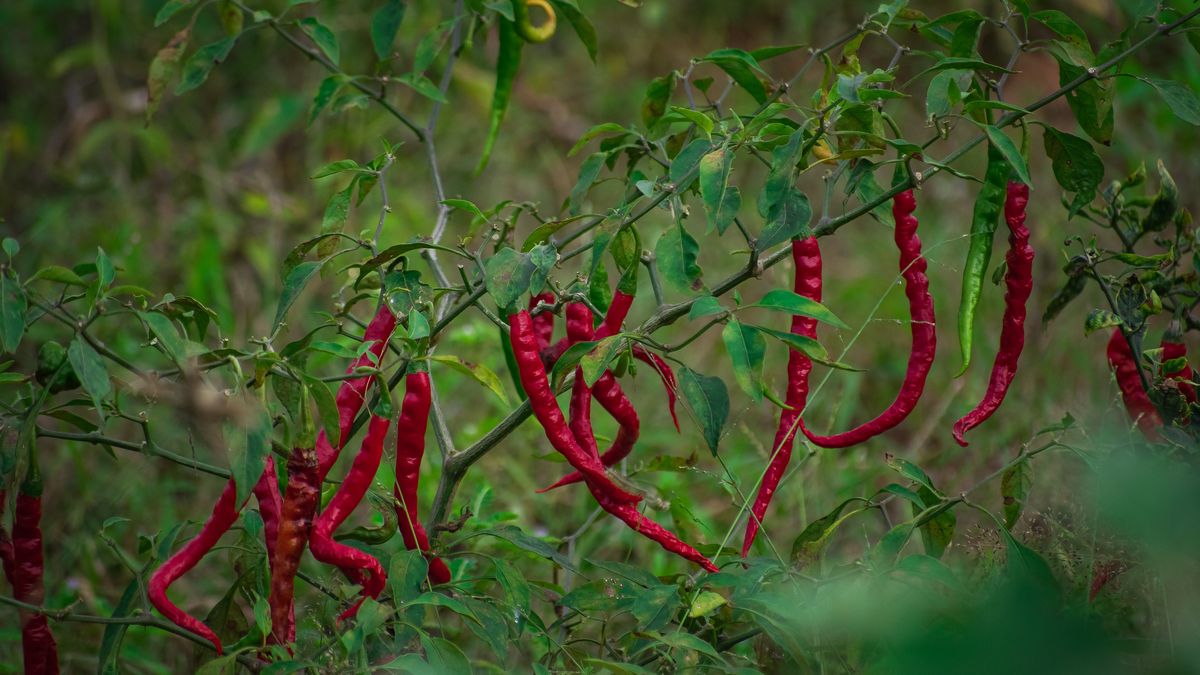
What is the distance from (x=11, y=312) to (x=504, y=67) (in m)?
0.87

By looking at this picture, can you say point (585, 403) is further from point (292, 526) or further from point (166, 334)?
point (166, 334)

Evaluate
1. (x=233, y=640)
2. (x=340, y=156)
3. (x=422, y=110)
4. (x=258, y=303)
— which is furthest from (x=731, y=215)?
(x=422, y=110)

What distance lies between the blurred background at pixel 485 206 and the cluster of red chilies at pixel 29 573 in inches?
20.1

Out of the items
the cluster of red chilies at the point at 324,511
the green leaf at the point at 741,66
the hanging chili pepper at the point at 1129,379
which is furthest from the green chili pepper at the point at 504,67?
the hanging chili pepper at the point at 1129,379

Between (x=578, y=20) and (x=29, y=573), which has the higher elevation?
(x=578, y=20)

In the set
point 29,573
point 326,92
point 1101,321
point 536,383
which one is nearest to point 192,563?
point 29,573

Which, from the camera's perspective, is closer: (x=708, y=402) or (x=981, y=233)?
(x=708, y=402)

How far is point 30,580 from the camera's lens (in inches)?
53.2

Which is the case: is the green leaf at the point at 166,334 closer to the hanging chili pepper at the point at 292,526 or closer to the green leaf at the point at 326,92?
the hanging chili pepper at the point at 292,526

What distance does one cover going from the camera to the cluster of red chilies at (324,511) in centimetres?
126

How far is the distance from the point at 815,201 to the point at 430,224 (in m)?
1.41

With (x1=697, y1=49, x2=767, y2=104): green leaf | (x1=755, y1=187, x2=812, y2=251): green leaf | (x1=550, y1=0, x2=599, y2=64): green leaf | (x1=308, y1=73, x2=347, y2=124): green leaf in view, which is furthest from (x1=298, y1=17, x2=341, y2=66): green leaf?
(x1=755, y1=187, x2=812, y2=251): green leaf

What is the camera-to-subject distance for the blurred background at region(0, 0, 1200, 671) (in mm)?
2328

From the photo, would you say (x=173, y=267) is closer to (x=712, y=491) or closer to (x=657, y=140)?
(x=712, y=491)
